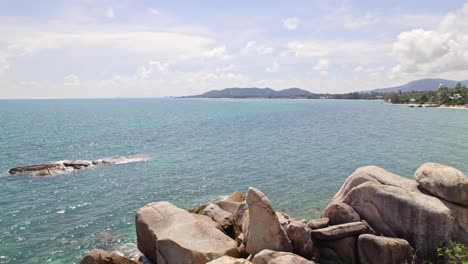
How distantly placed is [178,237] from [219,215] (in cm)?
459

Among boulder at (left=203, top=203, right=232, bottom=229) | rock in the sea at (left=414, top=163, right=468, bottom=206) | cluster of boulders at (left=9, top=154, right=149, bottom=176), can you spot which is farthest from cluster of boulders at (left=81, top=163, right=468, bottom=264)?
cluster of boulders at (left=9, top=154, right=149, bottom=176)

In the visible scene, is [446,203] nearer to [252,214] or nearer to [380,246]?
[380,246]

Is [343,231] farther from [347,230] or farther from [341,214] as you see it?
[341,214]

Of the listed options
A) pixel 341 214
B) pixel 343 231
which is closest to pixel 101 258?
pixel 343 231

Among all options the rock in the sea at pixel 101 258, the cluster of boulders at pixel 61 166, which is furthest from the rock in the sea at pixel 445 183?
the cluster of boulders at pixel 61 166

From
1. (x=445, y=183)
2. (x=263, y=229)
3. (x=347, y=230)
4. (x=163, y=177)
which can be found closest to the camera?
(x=263, y=229)

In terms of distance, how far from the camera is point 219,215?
2180cm

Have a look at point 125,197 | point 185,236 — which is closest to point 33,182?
point 125,197

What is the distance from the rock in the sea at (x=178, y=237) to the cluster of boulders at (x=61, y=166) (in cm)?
2812

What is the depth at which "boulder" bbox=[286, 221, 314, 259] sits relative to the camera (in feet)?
56.7

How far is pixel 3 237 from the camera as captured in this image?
25.2 metres

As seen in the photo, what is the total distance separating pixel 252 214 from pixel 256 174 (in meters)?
24.2

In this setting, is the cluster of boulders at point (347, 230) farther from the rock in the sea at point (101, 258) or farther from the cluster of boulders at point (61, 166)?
the cluster of boulders at point (61, 166)

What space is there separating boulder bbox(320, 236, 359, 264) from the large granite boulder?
6.40ft
